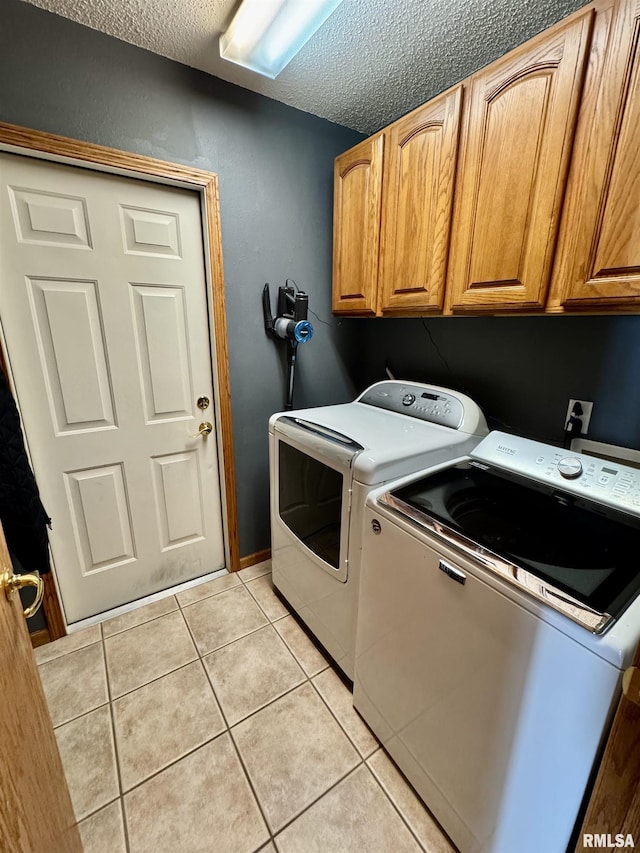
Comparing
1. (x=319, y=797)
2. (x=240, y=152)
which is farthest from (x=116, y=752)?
(x=240, y=152)

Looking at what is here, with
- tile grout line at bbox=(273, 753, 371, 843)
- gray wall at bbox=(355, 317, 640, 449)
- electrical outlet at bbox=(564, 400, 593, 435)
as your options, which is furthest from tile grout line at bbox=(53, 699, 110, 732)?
electrical outlet at bbox=(564, 400, 593, 435)

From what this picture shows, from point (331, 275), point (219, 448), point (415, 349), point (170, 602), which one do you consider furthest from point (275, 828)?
point (331, 275)

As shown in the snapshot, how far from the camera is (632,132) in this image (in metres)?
0.93

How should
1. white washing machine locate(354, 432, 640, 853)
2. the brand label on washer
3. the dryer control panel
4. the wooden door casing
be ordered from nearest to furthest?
the wooden door casing → white washing machine locate(354, 432, 640, 853) → the brand label on washer → the dryer control panel

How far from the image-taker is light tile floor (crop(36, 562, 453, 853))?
107cm

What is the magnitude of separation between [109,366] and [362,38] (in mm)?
1602

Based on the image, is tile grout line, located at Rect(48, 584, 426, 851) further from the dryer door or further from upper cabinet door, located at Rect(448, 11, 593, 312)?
upper cabinet door, located at Rect(448, 11, 593, 312)

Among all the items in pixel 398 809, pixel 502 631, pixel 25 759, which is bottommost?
pixel 398 809

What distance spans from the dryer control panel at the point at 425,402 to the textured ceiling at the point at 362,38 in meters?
1.28

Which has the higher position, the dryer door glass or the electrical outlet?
the electrical outlet

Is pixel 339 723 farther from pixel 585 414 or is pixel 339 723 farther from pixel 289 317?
pixel 289 317

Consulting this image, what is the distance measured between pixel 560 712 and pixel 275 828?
3.09 feet

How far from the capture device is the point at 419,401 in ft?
5.72

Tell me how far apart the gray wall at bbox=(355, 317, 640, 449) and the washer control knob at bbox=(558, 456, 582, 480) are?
12.4 inches
